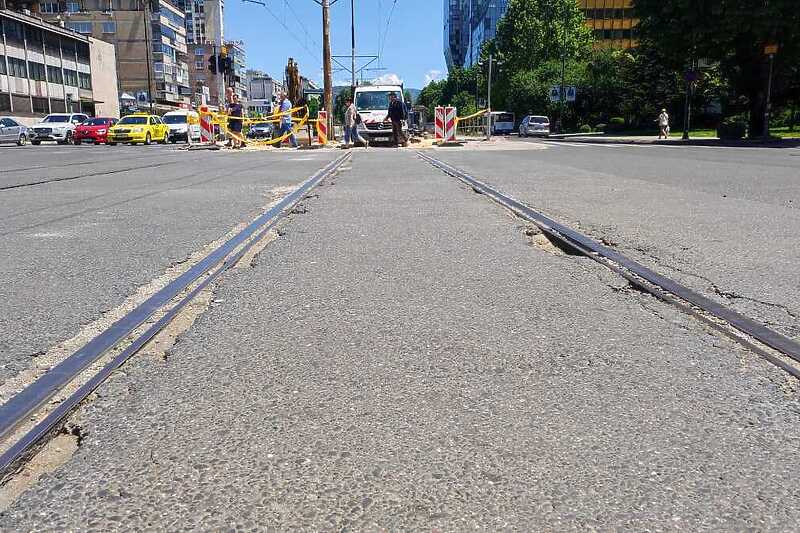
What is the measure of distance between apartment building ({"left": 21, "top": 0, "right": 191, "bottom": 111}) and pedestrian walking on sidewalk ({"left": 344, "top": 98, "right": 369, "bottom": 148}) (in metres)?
64.8

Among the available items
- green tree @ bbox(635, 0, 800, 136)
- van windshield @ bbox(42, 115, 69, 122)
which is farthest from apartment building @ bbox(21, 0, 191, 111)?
green tree @ bbox(635, 0, 800, 136)

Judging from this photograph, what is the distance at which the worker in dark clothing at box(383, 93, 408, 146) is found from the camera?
27.6 meters

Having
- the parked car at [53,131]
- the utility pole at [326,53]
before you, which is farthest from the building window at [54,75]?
the utility pole at [326,53]

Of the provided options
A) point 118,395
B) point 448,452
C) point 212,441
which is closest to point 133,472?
point 212,441

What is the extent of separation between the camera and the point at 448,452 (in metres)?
2.20

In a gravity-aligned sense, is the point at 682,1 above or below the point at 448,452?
above

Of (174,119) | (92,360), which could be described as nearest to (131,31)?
(174,119)

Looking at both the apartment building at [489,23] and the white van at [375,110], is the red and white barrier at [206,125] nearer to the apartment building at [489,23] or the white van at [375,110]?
the white van at [375,110]

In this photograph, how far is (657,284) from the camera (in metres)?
4.37

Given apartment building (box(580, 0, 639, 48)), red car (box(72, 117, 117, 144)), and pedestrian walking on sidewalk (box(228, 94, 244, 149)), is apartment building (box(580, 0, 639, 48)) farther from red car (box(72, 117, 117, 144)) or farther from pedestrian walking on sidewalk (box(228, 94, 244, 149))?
pedestrian walking on sidewalk (box(228, 94, 244, 149))

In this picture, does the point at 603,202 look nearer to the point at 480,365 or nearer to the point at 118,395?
the point at 480,365

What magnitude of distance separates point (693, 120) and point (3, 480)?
2478 inches

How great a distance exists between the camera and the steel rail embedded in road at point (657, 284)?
322cm

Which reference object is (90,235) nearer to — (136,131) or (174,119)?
(136,131)
